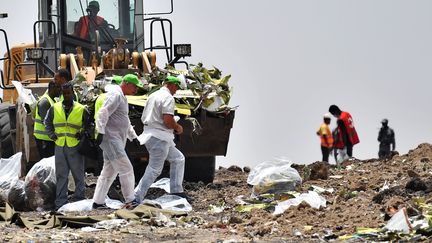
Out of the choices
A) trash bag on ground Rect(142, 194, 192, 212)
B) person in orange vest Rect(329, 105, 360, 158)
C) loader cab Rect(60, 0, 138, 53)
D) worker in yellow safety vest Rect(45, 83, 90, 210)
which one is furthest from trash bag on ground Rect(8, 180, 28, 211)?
person in orange vest Rect(329, 105, 360, 158)

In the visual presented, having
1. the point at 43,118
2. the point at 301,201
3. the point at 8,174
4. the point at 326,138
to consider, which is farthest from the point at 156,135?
the point at 326,138

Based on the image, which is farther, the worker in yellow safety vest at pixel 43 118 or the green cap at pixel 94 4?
the green cap at pixel 94 4

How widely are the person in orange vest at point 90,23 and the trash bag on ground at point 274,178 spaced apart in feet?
16.8

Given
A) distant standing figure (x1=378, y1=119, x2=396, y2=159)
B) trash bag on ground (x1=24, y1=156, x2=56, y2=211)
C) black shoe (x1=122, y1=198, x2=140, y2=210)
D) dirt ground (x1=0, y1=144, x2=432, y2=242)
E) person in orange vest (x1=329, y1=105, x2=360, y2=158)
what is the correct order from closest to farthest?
dirt ground (x1=0, y1=144, x2=432, y2=242)
black shoe (x1=122, y1=198, x2=140, y2=210)
trash bag on ground (x1=24, y1=156, x2=56, y2=211)
person in orange vest (x1=329, y1=105, x2=360, y2=158)
distant standing figure (x1=378, y1=119, x2=396, y2=159)

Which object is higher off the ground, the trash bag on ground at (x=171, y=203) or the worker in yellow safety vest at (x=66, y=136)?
the worker in yellow safety vest at (x=66, y=136)

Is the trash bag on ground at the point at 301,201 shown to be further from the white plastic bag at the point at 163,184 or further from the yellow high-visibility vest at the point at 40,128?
the yellow high-visibility vest at the point at 40,128

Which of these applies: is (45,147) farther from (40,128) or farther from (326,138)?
(326,138)

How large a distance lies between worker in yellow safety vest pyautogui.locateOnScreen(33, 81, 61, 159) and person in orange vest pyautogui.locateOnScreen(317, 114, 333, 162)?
34.9 ft

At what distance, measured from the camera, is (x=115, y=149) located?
14430 millimetres

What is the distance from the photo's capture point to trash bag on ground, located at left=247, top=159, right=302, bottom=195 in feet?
→ 49.7

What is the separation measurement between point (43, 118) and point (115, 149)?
1.75 meters

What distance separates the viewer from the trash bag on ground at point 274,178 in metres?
15.2

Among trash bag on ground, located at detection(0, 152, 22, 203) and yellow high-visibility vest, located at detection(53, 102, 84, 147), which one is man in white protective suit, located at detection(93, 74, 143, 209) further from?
trash bag on ground, located at detection(0, 152, 22, 203)

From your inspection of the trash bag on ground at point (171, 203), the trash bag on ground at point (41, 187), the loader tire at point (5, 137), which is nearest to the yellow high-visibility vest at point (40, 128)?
the trash bag on ground at point (41, 187)
